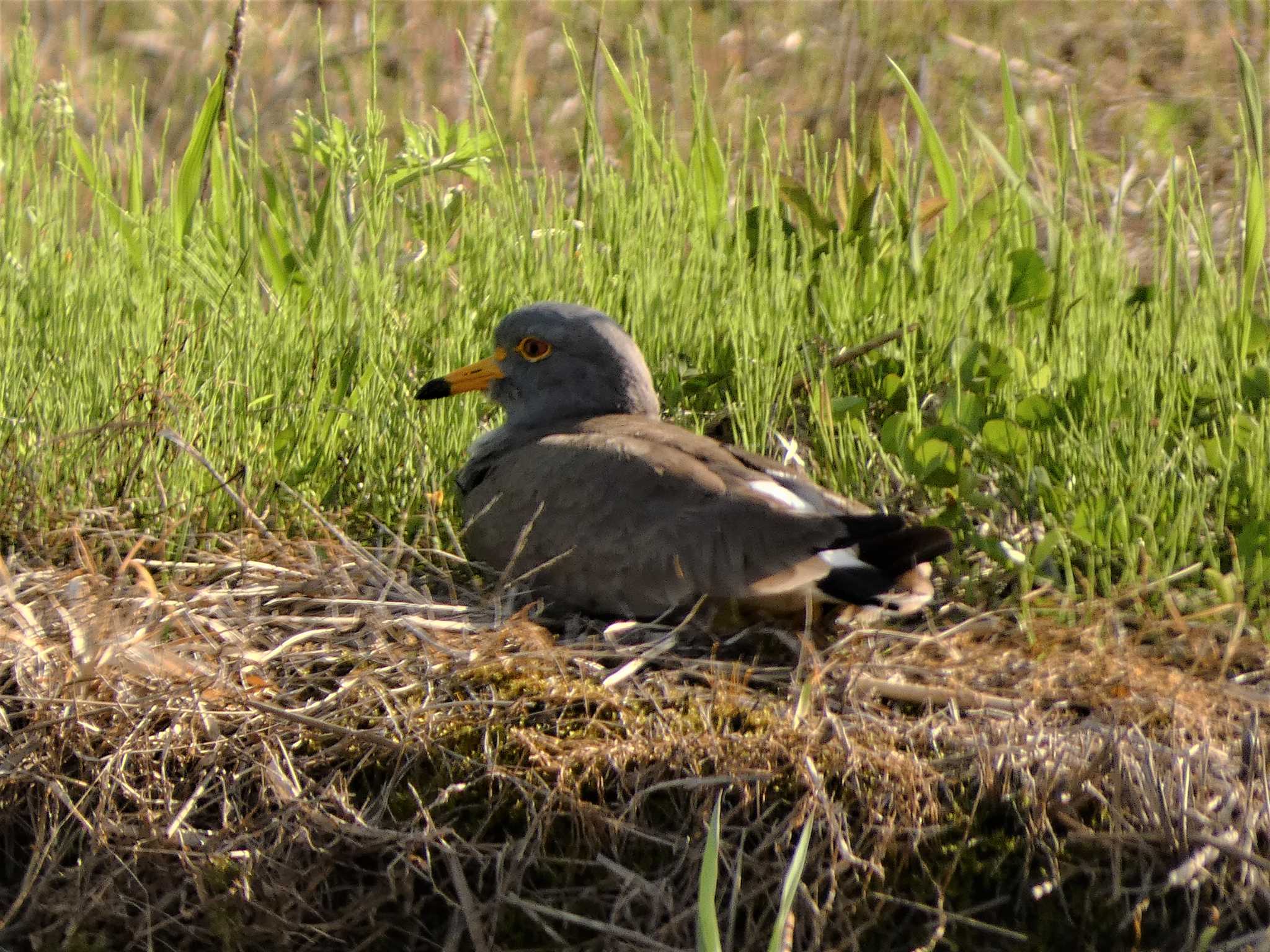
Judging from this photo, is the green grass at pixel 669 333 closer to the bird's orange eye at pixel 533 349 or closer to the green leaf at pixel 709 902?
Answer: the bird's orange eye at pixel 533 349

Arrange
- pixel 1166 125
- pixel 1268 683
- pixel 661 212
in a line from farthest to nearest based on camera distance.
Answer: pixel 1166 125 < pixel 661 212 < pixel 1268 683

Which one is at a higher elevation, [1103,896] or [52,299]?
[52,299]

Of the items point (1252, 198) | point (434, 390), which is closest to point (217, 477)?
point (434, 390)

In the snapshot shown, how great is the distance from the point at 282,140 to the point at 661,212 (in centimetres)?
353

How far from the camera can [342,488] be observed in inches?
148

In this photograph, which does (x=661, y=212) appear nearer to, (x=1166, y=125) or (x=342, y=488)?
(x=342, y=488)

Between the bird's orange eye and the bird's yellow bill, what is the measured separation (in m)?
0.05

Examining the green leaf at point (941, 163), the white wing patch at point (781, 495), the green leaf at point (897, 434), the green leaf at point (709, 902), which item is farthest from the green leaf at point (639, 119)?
the green leaf at point (709, 902)

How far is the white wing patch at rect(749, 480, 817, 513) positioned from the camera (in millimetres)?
3207

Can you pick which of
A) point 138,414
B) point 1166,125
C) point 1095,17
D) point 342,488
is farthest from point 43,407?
point 1095,17

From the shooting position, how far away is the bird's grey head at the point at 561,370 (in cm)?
389

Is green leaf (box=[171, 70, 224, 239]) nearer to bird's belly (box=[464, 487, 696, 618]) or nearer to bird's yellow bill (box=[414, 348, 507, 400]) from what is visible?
bird's yellow bill (box=[414, 348, 507, 400])

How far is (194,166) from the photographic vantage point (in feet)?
14.6

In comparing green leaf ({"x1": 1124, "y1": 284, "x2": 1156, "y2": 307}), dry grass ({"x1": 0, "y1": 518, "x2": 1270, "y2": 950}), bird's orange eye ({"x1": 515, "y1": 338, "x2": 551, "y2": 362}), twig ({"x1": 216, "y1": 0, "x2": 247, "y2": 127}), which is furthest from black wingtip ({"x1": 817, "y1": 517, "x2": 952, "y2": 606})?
twig ({"x1": 216, "y1": 0, "x2": 247, "y2": 127})
